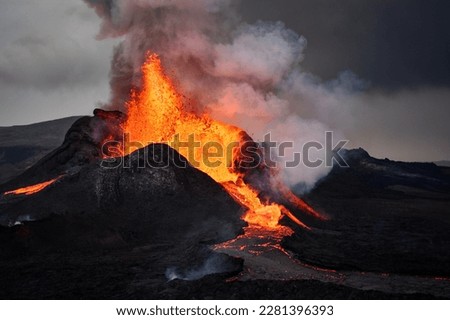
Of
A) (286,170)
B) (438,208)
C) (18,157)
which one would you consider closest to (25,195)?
(286,170)

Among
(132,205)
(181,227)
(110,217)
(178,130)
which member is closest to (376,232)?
(181,227)

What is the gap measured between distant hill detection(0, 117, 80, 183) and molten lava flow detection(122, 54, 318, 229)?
4612cm

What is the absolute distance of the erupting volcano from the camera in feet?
124

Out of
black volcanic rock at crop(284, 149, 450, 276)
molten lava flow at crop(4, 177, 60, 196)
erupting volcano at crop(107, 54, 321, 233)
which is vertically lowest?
black volcanic rock at crop(284, 149, 450, 276)

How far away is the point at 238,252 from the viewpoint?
19.5 metres

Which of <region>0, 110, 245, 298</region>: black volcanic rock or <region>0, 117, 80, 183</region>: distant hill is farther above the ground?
<region>0, 117, 80, 183</region>: distant hill

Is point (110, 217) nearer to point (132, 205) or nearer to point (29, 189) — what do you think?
point (132, 205)

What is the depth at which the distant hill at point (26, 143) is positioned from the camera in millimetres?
101312

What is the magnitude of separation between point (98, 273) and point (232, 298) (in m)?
7.06

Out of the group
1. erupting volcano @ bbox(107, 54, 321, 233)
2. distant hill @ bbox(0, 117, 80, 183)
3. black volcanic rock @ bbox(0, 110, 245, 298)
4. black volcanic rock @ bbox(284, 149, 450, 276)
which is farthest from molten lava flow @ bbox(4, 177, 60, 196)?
distant hill @ bbox(0, 117, 80, 183)

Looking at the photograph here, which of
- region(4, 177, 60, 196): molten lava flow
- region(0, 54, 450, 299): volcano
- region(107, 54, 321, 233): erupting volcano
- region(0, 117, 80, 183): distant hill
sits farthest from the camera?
region(0, 117, 80, 183): distant hill

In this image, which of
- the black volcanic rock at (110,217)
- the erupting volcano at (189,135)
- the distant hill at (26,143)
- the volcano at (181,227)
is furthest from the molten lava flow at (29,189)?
the distant hill at (26,143)

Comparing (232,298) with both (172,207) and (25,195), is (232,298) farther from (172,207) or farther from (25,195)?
(25,195)

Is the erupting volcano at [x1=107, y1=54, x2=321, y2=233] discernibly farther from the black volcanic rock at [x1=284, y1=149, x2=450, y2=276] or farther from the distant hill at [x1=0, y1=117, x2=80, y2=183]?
the distant hill at [x1=0, y1=117, x2=80, y2=183]
